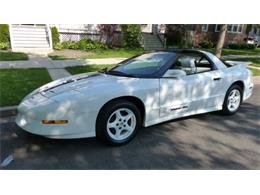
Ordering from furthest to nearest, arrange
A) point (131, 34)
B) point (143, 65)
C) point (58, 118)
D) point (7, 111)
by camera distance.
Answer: point (131, 34) → point (7, 111) → point (143, 65) → point (58, 118)

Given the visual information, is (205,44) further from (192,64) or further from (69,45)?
(192,64)

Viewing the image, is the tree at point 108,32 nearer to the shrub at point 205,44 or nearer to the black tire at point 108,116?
the shrub at point 205,44

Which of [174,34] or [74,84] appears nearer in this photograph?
[74,84]

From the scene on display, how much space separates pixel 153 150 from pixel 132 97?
2.63 feet

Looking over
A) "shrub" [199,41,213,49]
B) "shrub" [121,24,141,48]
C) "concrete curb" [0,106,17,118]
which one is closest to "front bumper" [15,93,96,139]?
"concrete curb" [0,106,17,118]

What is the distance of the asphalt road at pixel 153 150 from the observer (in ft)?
10.2

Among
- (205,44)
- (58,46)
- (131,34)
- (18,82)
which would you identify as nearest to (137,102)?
(18,82)

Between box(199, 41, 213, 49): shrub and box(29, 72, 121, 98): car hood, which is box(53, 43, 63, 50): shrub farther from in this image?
box(199, 41, 213, 49): shrub

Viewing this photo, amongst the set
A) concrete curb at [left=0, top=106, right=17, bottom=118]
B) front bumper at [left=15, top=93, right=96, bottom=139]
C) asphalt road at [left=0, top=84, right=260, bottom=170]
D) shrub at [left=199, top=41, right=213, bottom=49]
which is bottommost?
shrub at [left=199, top=41, right=213, bottom=49]

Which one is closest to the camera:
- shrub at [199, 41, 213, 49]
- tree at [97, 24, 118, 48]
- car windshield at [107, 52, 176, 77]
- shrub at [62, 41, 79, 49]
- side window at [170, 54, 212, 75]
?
car windshield at [107, 52, 176, 77]

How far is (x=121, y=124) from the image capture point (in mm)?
3547

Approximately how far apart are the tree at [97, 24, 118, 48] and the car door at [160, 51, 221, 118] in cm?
1219

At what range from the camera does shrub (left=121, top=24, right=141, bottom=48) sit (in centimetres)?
1635

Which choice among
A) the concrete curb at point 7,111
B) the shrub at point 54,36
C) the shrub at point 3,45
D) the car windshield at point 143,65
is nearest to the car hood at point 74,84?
the car windshield at point 143,65
